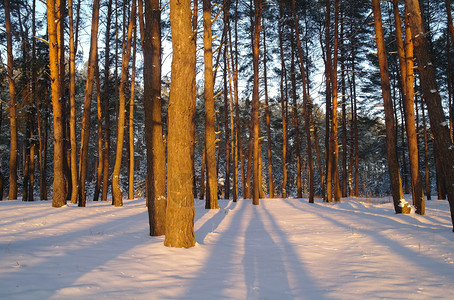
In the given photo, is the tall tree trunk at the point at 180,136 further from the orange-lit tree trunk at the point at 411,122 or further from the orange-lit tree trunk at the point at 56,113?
the orange-lit tree trunk at the point at 411,122

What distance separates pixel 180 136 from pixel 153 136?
1.37 meters

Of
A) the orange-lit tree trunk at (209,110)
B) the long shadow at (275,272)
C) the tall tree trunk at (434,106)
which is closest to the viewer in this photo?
the long shadow at (275,272)

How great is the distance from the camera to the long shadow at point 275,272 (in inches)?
129

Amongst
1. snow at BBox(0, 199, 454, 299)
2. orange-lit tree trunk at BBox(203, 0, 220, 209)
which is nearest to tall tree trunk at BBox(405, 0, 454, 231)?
snow at BBox(0, 199, 454, 299)

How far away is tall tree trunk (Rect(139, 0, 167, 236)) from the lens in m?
6.45

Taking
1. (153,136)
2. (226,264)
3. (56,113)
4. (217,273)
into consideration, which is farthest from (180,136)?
(56,113)

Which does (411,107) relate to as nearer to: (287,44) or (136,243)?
(136,243)

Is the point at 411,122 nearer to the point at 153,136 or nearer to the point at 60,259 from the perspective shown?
the point at 153,136

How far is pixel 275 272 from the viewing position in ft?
13.5

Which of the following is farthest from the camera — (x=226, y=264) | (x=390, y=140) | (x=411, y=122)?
(x=411, y=122)

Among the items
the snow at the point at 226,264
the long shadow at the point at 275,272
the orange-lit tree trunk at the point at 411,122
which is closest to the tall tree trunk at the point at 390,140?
the orange-lit tree trunk at the point at 411,122

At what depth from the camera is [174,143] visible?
5367mm

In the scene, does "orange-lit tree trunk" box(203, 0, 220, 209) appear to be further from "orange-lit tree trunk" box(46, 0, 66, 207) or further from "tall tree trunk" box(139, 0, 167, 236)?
"tall tree trunk" box(139, 0, 167, 236)

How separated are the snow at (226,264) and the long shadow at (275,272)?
1cm
